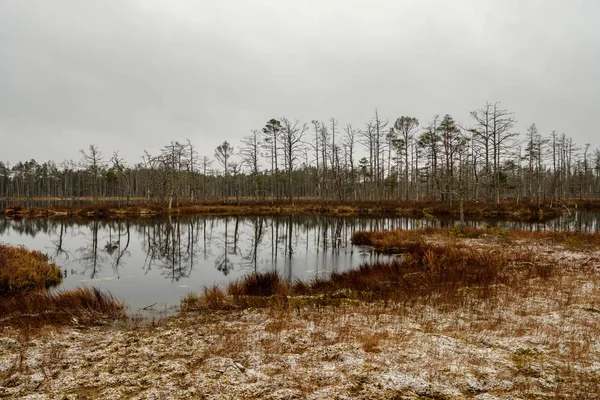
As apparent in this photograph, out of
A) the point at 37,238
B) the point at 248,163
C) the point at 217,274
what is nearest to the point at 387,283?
the point at 217,274

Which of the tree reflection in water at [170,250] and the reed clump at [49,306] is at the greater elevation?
the reed clump at [49,306]

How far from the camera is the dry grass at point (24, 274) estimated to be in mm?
11094

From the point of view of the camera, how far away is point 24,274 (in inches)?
Result: 461

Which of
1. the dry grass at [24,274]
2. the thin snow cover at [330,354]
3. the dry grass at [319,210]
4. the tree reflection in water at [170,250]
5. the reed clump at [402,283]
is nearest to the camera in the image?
the thin snow cover at [330,354]

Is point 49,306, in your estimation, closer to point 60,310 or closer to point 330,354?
point 60,310

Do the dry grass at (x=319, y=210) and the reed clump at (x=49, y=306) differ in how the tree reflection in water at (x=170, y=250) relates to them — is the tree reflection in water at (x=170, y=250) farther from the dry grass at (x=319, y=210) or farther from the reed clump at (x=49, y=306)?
the dry grass at (x=319, y=210)

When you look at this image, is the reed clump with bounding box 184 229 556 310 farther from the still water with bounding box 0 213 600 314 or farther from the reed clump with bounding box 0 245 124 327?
the reed clump with bounding box 0 245 124 327

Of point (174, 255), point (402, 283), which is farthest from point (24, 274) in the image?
point (402, 283)

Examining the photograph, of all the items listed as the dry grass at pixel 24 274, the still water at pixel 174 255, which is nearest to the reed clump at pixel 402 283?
the still water at pixel 174 255

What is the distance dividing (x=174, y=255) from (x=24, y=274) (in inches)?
271

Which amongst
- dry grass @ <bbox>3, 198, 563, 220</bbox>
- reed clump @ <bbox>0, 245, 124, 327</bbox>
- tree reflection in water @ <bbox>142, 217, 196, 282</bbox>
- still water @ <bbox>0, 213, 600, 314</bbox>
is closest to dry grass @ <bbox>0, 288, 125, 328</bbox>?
reed clump @ <bbox>0, 245, 124, 327</bbox>

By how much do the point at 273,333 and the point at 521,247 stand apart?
1582cm

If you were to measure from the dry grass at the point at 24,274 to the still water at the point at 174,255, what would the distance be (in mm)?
593

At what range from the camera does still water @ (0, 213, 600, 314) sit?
459 inches
